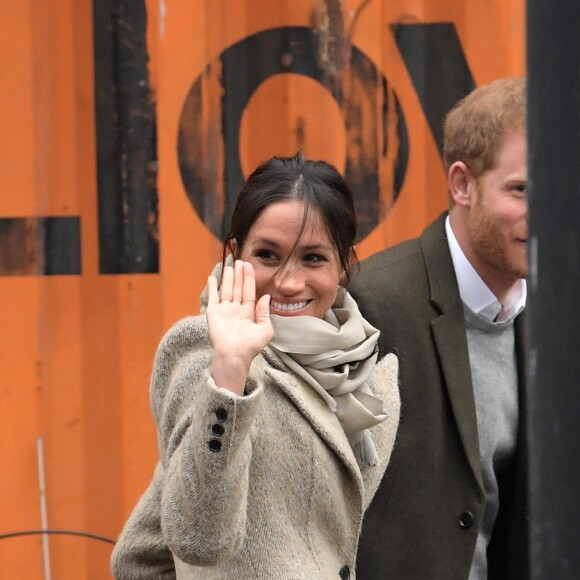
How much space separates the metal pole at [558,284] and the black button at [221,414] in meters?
0.93

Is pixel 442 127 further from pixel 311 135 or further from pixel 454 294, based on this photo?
pixel 454 294

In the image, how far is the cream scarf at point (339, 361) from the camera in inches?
86.7

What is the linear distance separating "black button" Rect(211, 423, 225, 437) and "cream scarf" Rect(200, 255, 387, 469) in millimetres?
332

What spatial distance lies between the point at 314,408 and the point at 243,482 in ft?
0.94

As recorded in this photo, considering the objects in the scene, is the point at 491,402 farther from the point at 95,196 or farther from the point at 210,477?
the point at 95,196

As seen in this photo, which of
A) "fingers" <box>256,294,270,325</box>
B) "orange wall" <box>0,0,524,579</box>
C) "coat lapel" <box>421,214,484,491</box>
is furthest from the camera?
"orange wall" <box>0,0,524,579</box>

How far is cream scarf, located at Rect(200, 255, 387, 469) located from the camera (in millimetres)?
2203

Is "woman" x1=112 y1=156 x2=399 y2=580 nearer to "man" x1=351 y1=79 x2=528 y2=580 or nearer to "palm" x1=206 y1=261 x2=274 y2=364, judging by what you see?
"palm" x1=206 y1=261 x2=274 y2=364

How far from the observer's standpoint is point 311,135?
3545mm

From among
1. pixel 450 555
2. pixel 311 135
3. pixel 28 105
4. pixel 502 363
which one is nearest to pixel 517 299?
pixel 502 363

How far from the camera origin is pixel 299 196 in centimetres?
226

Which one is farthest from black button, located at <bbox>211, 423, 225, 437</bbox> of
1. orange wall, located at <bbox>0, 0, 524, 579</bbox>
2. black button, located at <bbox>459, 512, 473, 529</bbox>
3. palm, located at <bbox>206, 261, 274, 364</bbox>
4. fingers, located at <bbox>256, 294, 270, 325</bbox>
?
orange wall, located at <bbox>0, 0, 524, 579</bbox>

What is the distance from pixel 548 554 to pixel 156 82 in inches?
108

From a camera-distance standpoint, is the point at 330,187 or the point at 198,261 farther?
the point at 198,261
